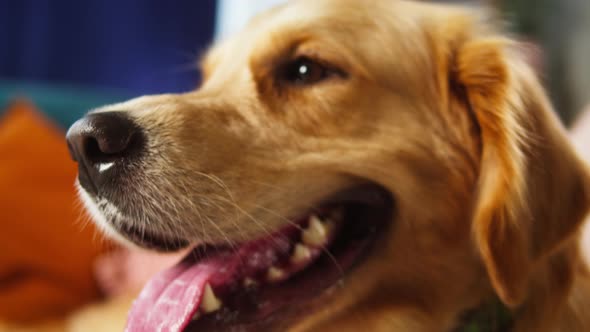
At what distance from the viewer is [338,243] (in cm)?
105

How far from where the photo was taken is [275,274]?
1003mm

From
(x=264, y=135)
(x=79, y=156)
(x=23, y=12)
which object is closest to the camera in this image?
(x=79, y=156)

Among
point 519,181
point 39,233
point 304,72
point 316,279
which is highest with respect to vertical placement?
point 304,72

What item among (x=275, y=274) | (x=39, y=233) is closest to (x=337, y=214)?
(x=275, y=274)

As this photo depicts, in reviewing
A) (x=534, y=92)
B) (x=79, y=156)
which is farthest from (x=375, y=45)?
(x=79, y=156)

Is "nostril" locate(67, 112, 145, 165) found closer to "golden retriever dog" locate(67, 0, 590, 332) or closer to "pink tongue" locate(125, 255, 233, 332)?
"golden retriever dog" locate(67, 0, 590, 332)

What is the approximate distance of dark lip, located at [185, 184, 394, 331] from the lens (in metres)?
0.94

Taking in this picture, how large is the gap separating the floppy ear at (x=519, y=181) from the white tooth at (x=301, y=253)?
0.30 m

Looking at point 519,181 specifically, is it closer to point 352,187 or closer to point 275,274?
point 352,187

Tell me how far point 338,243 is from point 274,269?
134mm

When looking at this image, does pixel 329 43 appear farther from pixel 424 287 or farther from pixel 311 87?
pixel 424 287

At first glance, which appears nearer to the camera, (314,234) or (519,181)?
(519,181)

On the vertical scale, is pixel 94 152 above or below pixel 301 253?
above

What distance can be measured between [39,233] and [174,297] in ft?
4.50
